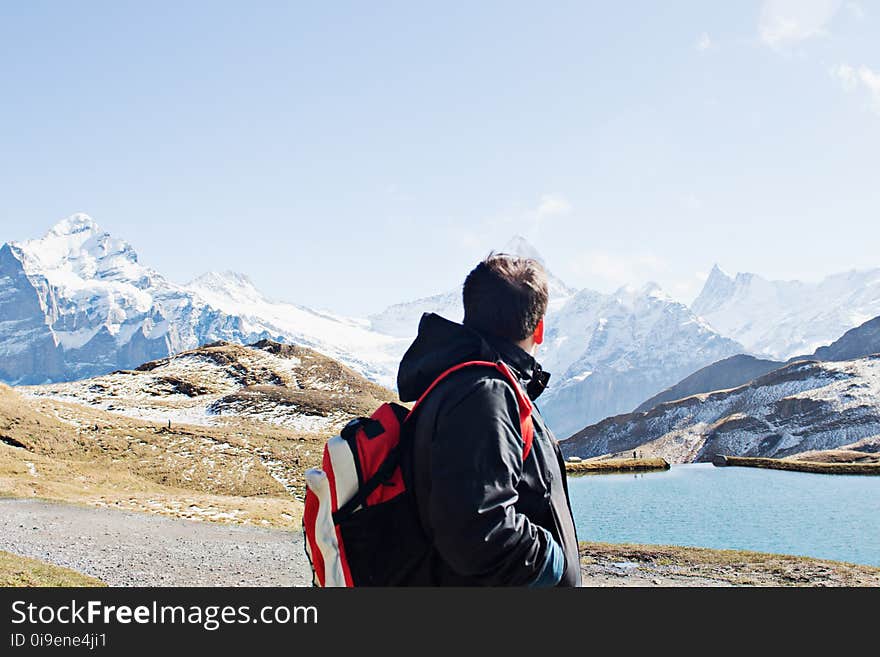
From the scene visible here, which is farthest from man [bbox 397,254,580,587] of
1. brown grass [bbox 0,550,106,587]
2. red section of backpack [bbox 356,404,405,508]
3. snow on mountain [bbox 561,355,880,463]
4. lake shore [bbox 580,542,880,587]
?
snow on mountain [bbox 561,355,880,463]

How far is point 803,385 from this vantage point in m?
161

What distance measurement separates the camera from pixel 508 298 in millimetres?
4707

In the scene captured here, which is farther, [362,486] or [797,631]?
[797,631]

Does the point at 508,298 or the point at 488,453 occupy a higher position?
the point at 508,298

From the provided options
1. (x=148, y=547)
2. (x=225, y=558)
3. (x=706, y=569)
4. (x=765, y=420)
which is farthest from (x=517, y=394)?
(x=765, y=420)

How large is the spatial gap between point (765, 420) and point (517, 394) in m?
159

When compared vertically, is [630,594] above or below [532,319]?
below

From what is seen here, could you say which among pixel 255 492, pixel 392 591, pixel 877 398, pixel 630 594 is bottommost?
pixel 877 398

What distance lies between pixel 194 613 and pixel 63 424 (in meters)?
50.0

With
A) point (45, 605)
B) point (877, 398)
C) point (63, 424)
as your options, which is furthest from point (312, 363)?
point (45, 605)

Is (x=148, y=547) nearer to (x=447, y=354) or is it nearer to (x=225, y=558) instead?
(x=225, y=558)

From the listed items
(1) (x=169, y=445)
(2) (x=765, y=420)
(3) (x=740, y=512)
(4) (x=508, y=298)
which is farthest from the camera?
(2) (x=765, y=420)

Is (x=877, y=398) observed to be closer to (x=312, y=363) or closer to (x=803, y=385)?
(x=803, y=385)

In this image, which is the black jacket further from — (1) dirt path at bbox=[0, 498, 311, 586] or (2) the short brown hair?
(1) dirt path at bbox=[0, 498, 311, 586]
